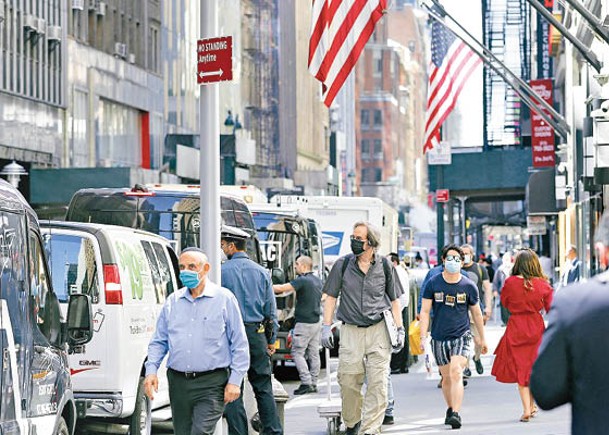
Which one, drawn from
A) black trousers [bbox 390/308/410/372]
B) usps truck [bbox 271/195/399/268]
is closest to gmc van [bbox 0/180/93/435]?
black trousers [bbox 390/308/410/372]

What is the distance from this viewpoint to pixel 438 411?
18656mm

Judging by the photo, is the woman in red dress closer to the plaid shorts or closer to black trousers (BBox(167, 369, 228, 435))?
the plaid shorts

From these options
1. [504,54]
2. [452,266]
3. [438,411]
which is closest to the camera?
[452,266]

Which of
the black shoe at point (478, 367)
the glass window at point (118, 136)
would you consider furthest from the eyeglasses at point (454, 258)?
the glass window at point (118, 136)

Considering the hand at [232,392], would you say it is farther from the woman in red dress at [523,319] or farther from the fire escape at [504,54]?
the fire escape at [504,54]

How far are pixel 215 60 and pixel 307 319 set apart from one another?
9931 mm

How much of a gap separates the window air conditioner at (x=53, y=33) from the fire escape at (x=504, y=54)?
86.9ft

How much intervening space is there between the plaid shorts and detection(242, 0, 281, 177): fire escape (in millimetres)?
67889

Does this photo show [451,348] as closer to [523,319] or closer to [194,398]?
[523,319]

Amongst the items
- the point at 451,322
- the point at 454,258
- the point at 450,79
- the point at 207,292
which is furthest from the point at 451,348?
the point at 450,79

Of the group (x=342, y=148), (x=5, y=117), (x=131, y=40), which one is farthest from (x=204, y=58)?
(x=342, y=148)

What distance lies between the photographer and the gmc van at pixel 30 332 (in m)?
8.72

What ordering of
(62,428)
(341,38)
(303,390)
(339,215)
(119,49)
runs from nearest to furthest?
1. (62,428)
2. (341,38)
3. (303,390)
4. (339,215)
5. (119,49)

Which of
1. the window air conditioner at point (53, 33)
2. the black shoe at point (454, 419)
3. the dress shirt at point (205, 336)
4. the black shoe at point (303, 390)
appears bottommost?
the black shoe at point (303, 390)
